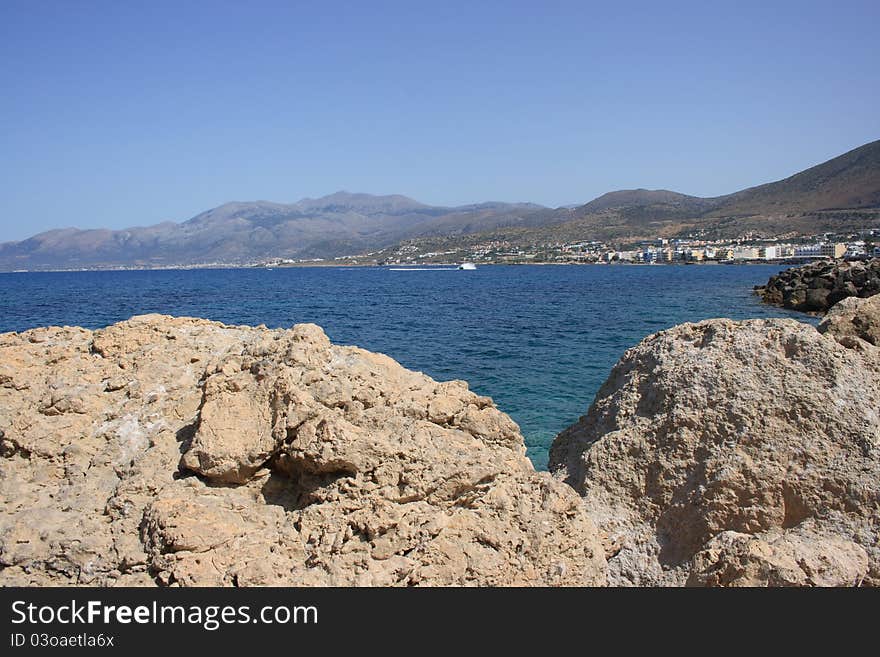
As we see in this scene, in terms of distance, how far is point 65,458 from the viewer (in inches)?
203

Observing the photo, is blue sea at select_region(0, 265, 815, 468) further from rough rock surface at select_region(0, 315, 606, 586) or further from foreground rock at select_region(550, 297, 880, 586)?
rough rock surface at select_region(0, 315, 606, 586)

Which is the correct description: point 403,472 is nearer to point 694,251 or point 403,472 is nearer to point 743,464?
point 743,464

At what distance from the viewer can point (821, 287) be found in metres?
43.8

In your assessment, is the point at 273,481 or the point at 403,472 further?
the point at 273,481

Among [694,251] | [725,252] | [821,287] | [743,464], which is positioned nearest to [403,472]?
[743,464]

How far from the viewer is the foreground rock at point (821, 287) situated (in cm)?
4053

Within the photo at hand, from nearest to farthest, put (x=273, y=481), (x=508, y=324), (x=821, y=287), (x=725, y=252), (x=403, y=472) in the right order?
(x=403, y=472) → (x=273, y=481) → (x=508, y=324) → (x=821, y=287) → (x=725, y=252)

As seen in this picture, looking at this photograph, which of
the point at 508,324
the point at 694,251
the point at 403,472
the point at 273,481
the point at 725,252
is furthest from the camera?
the point at 694,251

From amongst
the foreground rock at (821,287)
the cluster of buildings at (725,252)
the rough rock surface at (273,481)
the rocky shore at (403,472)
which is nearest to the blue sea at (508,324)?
the foreground rock at (821,287)

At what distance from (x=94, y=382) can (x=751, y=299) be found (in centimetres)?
5318

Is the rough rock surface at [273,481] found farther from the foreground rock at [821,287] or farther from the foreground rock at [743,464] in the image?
the foreground rock at [821,287]

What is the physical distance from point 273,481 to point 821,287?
46.8m

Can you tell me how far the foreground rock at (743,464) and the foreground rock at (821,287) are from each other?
35.9m

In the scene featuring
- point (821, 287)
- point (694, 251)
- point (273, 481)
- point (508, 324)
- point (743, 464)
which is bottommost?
point (508, 324)
